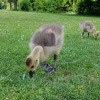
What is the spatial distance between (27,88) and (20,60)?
5.34 feet

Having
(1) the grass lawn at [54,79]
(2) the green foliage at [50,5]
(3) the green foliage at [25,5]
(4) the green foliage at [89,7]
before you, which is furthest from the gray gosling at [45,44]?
(3) the green foliage at [25,5]

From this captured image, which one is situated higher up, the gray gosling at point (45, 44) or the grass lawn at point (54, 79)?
the gray gosling at point (45, 44)

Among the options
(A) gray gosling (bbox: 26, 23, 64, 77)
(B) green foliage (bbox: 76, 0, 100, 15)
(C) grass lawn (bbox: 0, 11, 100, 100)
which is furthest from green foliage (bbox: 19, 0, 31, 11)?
(A) gray gosling (bbox: 26, 23, 64, 77)

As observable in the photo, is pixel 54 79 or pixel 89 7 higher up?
pixel 89 7

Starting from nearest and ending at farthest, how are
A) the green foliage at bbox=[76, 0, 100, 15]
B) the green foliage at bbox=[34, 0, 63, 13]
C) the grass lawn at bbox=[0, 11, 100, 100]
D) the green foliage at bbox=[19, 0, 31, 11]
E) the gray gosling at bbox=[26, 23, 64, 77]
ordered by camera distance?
the grass lawn at bbox=[0, 11, 100, 100]
the gray gosling at bbox=[26, 23, 64, 77]
the green foliage at bbox=[76, 0, 100, 15]
the green foliage at bbox=[34, 0, 63, 13]
the green foliage at bbox=[19, 0, 31, 11]

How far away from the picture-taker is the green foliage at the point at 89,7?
2795 centimetres

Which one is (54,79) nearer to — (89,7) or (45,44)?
(45,44)

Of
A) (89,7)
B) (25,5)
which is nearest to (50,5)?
(89,7)

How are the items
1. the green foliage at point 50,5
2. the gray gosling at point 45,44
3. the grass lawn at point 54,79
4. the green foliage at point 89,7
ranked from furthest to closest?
the green foliage at point 50,5 → the green foliage at point 89,7 → the gray gosling at point 45,44 → the grass lawn at point 54,79

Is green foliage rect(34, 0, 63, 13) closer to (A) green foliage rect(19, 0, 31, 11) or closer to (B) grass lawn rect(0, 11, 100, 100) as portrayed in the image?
(A) green foliage rect(19, 0, 31, 11)

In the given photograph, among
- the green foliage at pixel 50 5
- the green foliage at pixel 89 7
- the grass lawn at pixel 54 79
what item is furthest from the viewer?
the green foliage at pixel 50 5

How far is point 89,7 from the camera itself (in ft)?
94.6

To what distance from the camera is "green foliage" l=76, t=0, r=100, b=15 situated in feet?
91.7

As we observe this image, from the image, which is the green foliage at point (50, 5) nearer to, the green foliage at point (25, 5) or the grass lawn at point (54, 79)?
the green foliage at point (25, 5)
